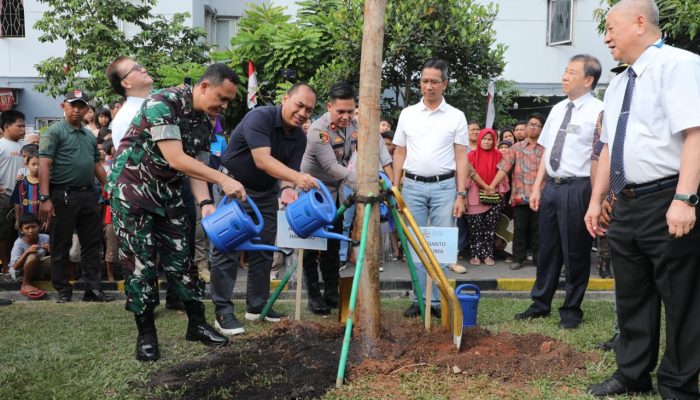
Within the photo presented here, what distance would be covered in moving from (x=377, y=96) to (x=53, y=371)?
2829 mm

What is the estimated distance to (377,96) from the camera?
14.7 feet

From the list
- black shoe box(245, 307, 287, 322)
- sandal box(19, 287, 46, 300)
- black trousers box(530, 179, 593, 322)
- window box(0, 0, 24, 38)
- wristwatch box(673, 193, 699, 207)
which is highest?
window box(0, 0, 24, 38)

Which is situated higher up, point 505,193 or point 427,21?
point 427,21

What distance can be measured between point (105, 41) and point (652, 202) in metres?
12.3

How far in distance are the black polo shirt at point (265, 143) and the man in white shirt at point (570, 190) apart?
227 cm

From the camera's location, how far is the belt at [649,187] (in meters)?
3.62

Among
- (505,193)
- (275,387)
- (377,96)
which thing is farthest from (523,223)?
(275,387)

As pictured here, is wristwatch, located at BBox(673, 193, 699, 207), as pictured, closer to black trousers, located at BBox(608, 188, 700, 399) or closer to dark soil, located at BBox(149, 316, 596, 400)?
black trousers, located at BBox(608, 188, 700, 399)

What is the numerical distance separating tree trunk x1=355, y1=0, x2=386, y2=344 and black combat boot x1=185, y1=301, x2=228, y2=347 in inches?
47.1

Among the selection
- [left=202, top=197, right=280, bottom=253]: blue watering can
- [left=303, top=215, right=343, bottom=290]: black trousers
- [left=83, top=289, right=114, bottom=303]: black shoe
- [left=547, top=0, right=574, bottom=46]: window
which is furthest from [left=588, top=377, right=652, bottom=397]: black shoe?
[left=547, top=0, right=574, bottom=46]: window

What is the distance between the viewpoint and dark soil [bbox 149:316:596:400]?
3.95 meters

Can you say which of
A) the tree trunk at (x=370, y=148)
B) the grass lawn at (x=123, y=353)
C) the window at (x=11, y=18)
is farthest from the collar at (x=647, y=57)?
the window at (x=11, y=18)

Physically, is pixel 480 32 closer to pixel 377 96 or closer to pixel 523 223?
pixel 523 223

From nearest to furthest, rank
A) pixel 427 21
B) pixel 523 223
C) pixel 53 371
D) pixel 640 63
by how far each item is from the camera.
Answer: pixel 640 63
pixel 53 371
pixel 523 223
pixel 427 21
